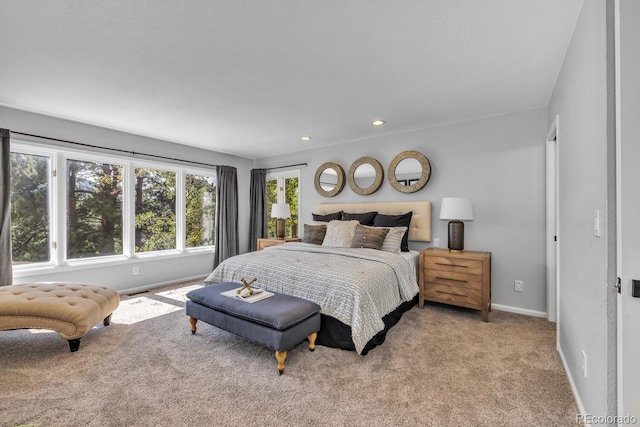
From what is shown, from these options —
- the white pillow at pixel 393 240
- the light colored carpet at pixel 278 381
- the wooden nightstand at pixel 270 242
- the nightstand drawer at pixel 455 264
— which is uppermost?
the white pillow at pixel 393 240

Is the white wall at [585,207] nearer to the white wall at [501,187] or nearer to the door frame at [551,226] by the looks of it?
the door frame at [551,226]

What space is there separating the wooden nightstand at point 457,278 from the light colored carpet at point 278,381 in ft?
1.10

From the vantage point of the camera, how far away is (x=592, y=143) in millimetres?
1461

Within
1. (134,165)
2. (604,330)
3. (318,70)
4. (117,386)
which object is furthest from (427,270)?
(134,165)

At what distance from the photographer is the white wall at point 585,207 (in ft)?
4.25

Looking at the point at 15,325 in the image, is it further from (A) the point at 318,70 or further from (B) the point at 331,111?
(B) the point at 331,111

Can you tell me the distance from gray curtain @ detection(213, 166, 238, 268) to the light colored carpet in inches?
97.5

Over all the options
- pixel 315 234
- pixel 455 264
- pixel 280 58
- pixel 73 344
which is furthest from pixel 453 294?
pixel 73 344

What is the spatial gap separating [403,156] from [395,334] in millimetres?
2436

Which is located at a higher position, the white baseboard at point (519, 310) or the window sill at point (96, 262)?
the window sill at point (96, 262)

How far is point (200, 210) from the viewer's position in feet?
17.5

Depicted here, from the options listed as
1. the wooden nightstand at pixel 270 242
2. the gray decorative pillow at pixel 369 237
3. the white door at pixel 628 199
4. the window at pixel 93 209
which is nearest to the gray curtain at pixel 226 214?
the wooden nightstand at pixel 270 242

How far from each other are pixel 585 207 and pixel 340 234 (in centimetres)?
260

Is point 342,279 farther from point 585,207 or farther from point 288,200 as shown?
point 288,200
